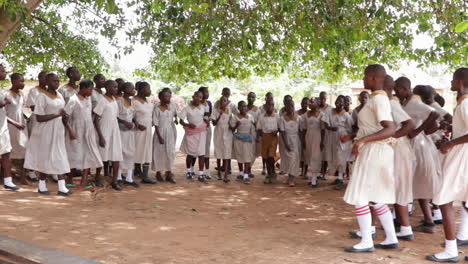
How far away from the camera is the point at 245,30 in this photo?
330 inches

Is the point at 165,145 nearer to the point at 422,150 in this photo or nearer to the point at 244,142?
the point at 244,142

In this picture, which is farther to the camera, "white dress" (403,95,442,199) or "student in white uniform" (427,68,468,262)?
"white dress" (403,95,442,199)

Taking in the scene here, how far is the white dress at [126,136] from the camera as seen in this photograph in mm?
8445

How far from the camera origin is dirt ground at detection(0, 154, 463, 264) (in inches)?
178

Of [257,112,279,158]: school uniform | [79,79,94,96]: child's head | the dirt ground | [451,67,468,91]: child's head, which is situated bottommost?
the dirt ground

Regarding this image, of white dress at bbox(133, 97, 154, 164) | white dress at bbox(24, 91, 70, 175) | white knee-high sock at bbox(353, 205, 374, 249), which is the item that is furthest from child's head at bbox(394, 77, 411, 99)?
white dress at bbox(24, 91, 70, 175)

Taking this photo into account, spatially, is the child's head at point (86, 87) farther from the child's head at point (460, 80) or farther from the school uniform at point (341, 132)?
the child's head at point (460, 80)

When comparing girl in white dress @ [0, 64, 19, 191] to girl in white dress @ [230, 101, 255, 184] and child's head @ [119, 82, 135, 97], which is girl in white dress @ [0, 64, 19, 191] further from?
girl in white dress @ [230, 101, 255, 184]

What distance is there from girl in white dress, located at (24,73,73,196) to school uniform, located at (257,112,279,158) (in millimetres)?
3873

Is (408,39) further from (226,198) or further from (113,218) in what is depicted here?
(113,218)

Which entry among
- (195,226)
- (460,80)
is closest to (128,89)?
(195,226)

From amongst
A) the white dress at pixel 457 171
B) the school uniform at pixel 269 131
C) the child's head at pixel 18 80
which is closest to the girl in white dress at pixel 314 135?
the school uniform at pixel 269 131

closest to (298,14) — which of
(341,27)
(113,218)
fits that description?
(341,27)

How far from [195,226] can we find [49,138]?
297 centimetres
